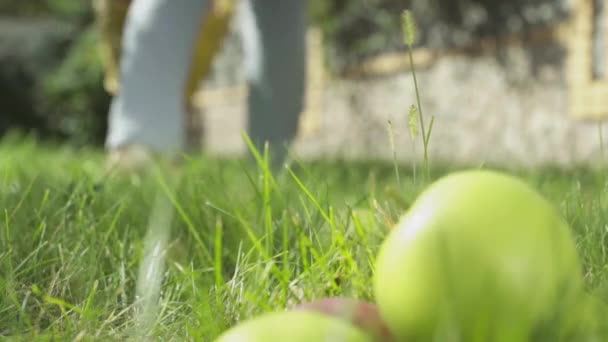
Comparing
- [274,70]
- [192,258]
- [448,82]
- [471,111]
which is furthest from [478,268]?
[448,82]

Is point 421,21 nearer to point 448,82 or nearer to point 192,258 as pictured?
point 448,82

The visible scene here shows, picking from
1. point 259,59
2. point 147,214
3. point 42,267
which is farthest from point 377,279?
point 259,59

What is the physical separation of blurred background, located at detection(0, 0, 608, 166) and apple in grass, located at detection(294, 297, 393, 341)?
7.35 ft

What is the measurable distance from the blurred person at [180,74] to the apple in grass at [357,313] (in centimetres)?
126

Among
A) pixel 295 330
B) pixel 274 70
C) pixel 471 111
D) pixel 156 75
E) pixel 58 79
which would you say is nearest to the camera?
pixel 295 330

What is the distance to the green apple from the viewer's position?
533 mm

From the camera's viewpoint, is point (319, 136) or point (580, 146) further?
point (319, 136)

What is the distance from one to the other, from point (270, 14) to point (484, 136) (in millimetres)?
2554

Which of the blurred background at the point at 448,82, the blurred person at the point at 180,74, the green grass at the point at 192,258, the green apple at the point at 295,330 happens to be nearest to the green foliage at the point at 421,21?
the blurred background at the point at 448,82

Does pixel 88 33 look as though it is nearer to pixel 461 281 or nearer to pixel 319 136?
pixel 319 136

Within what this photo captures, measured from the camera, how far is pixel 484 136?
466 cm

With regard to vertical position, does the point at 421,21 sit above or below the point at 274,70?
below

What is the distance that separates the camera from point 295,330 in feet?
1.77

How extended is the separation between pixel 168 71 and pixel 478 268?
1.74 metres
